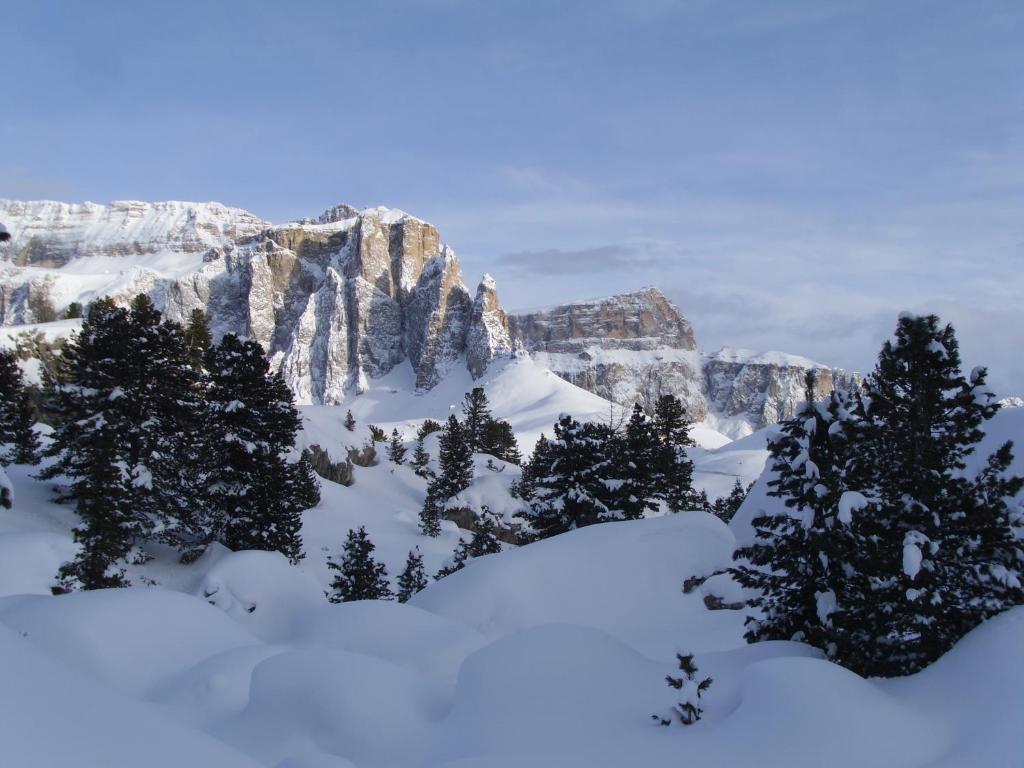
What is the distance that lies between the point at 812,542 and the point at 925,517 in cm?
192

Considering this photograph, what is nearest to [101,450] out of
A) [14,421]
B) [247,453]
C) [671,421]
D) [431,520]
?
[247,453]

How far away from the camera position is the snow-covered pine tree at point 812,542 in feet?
38.5

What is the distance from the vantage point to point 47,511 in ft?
81.3

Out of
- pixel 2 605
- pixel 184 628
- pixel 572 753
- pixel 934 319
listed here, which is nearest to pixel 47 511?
pixel 2 605

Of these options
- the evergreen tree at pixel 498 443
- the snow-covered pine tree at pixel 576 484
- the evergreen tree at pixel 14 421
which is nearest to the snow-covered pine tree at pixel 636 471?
the snow-covered pine tree at pixel 576 484

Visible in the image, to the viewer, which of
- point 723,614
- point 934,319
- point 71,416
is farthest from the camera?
point 71,416

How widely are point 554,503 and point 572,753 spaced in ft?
80.2

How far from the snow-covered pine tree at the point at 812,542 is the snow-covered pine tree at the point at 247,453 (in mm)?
18702

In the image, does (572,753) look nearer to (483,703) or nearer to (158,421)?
(483,703)

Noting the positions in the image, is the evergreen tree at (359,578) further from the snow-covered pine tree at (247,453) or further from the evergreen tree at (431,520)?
the evergreen tree at (431,520)

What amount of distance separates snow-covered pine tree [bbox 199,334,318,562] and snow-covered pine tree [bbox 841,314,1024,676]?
20870 millimetres

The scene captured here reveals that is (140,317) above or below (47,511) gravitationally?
above

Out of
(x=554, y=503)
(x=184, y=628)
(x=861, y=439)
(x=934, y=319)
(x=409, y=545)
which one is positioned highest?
(x=934, y=319)

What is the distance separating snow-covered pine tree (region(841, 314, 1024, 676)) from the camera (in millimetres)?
11000
